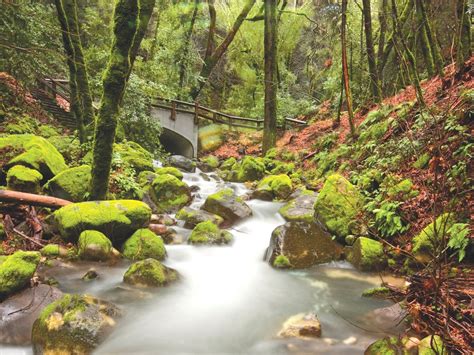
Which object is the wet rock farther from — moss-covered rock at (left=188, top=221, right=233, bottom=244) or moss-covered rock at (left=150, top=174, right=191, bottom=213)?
moss-covered rock at (left=150, top=174, right=191, bottom=213)

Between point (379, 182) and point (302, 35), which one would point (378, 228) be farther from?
point (302, 35)

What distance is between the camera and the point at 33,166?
7.45 m

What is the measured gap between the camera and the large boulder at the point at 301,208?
27.9 ft

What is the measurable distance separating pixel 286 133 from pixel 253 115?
518 cm

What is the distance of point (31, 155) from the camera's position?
759 centimetres

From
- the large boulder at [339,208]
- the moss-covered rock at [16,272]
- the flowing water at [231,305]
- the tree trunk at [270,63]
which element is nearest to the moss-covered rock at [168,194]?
the flowing water at [231,305]

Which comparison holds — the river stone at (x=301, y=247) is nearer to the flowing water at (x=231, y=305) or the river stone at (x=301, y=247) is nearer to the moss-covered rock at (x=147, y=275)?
the flowing water at (x=231, y=305)

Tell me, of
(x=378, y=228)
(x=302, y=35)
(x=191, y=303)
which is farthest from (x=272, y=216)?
(x=302, y=35)

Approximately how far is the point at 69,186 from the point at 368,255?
600 cm

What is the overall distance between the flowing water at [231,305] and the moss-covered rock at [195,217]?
1.16m

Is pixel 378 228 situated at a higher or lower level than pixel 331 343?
higher

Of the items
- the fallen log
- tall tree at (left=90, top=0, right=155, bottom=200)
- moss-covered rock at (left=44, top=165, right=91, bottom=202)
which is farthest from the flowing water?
moss-covered rock at (left=44, top=165, right=91, bottom=202)

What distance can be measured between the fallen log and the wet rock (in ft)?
16.0

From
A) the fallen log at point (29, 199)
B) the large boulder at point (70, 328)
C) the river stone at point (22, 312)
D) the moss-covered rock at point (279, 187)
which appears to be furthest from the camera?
the moss-covered rock at point (279, 187)
